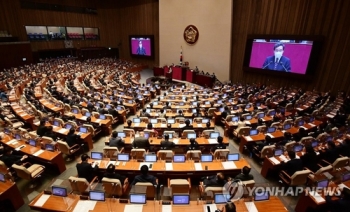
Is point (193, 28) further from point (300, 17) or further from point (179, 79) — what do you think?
point (300, 17)

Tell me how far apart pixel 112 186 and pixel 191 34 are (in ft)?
73.3

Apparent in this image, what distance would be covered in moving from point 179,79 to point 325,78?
45.2ft

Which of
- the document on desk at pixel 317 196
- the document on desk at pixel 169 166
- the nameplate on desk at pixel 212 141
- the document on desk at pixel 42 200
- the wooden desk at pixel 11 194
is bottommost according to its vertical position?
the wooden desk at pixel 11 194

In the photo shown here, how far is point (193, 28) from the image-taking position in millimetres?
24594

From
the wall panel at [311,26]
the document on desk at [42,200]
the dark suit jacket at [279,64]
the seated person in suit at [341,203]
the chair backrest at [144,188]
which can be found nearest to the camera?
the seated person in suit at [341,203]

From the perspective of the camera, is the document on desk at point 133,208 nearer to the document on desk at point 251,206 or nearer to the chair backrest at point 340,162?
the document on desk at point 251,206

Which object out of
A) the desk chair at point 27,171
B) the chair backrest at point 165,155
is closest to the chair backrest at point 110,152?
the chair backrest at point 165,155

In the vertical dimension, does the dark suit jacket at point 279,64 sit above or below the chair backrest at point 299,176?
above

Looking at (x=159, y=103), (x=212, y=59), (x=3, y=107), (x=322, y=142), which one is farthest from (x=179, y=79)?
(x=322, y=142)

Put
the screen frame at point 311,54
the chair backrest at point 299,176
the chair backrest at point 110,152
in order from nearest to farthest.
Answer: the chair backrest at point 299,176 → the chair backrest at point 110,152 → the screen frame at point 311,54

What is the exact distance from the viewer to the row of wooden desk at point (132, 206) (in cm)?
471

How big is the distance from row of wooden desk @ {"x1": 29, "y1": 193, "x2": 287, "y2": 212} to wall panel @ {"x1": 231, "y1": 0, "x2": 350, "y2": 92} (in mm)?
14157

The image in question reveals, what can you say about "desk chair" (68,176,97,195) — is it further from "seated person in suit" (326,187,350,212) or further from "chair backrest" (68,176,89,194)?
"seated person in suit" (326,187,350,212)

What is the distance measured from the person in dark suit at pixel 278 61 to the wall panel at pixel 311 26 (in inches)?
44.7
